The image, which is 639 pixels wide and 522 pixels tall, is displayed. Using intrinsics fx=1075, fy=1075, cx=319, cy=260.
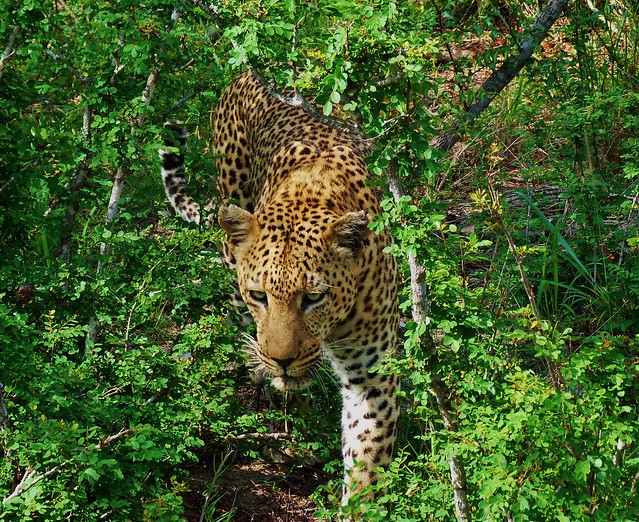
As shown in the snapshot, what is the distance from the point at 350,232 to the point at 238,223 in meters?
0.65

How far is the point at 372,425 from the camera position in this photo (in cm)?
577

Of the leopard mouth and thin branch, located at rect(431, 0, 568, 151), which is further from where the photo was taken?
thin branch, located at rect(431, 0, 568, 151)

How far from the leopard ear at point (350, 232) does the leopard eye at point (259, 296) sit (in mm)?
451

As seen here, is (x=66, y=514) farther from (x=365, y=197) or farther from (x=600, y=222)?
(x=600, y=222)

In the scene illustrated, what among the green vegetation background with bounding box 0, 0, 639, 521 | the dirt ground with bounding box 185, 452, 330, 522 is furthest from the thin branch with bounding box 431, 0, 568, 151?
the dirt ground with bounding box 185, 452, 330, 522

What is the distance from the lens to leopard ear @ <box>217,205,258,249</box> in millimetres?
5746

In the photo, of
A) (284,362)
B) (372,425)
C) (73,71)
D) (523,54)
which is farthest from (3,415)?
(523,54)

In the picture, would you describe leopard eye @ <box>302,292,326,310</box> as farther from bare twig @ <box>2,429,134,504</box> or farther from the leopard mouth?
bare twig @ <box>2,429,134,504</box>

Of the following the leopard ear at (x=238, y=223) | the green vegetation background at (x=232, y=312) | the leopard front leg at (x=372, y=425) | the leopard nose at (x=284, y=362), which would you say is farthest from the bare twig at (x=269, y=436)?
the leopard ear at (x=238, y=223)

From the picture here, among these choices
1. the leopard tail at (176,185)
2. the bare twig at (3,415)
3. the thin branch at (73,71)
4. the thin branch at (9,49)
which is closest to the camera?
the bare twig at (3,415)

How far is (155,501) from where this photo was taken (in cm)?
468

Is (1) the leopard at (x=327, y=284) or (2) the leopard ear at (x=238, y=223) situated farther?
(2) the leopard ear at (x=238, y=223)

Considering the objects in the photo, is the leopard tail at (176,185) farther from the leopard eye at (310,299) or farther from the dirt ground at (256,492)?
the leopard eye at (310,299)

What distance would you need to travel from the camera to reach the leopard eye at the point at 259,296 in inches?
221
